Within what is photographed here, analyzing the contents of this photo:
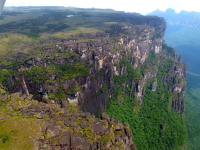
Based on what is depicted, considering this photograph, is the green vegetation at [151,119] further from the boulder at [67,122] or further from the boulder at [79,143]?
the boulder at [79,143]

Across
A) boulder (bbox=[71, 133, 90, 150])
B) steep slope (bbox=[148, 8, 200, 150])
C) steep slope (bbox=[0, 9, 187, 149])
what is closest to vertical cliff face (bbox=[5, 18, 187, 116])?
steep slope (bbox=[0, 9, 187, 149])

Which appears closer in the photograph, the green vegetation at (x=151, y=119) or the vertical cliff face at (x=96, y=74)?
the vertical cliff face at (x=96, y=74)

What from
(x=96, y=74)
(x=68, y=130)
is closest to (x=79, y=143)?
(x=68, y=130)

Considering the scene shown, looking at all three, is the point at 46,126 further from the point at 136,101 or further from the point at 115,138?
the point at 136,101

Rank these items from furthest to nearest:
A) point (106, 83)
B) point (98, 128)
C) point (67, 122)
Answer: point (106, 83), point (67, 122), point (98, 128)

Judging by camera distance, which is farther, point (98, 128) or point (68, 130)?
point (98, 128)

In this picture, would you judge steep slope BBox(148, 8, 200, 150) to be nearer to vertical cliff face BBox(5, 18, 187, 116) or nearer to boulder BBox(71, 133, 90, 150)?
vertical cliff face BBox(5, 18, 187, 116)

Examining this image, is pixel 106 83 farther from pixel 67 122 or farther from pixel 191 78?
pixel 191 78

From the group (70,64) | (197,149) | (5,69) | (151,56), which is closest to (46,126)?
(5,69)

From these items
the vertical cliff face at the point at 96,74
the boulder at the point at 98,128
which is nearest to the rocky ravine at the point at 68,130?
the boulder at the point at 98,128
